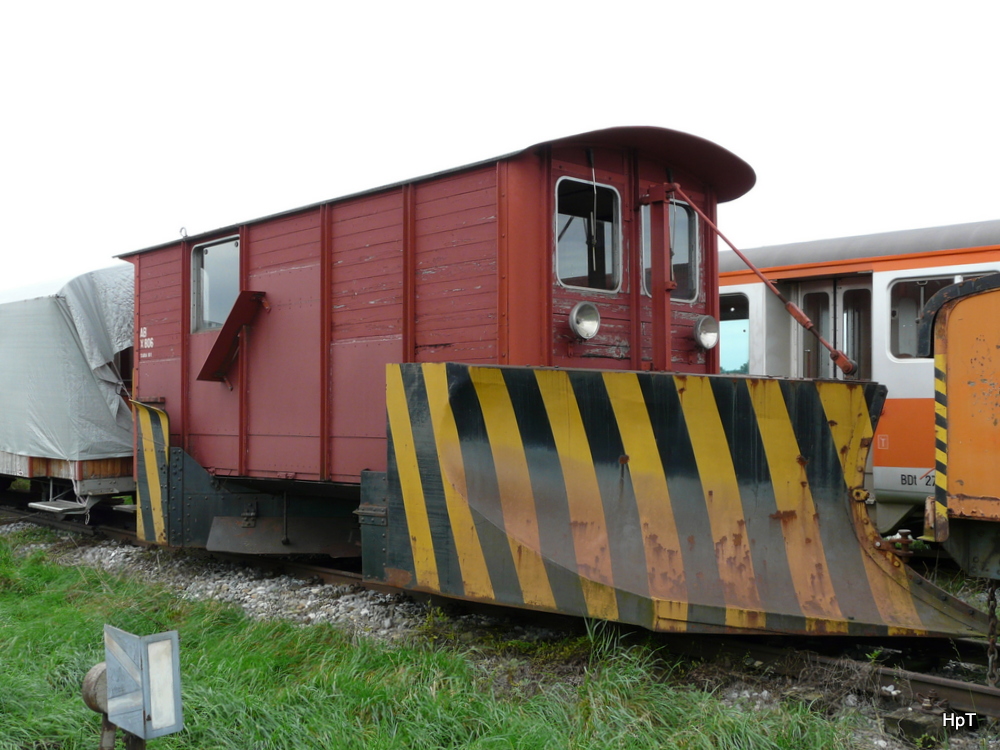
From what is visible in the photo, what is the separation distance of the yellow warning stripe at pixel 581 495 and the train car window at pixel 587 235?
38.2 inches

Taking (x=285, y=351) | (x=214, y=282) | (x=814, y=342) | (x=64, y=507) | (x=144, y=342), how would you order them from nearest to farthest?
(x=285, y=351) < (x=214, y=282) < (x=144, y=342) < (x=64, y=507) < (x=814, y=342)

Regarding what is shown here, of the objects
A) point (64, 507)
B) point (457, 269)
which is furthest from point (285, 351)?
point (64, 507)

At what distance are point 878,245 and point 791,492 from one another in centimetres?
491

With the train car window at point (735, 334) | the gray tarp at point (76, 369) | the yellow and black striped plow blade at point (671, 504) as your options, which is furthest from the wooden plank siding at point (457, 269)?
the train car window at point (735, 334)

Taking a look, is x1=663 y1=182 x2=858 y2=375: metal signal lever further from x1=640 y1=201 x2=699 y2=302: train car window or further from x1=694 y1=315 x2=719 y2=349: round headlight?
x1=694 y1=315 x2=719 y2=349: round headlight

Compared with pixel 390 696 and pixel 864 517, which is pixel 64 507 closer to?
pixel 390 696

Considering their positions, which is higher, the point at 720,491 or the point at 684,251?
the point at 684,251

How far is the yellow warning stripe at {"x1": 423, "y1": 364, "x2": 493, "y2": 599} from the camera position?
439 centimetres

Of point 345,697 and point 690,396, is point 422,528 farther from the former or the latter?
point 690,396

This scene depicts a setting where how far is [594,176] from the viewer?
517 centimetres

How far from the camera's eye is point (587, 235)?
5.25m

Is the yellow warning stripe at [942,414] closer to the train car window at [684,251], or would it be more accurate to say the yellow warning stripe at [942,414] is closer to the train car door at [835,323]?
the train car window at [684,251]

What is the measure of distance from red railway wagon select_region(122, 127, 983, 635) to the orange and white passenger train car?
277 centimetres

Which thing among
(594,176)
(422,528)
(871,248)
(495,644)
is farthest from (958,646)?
(871,248)
